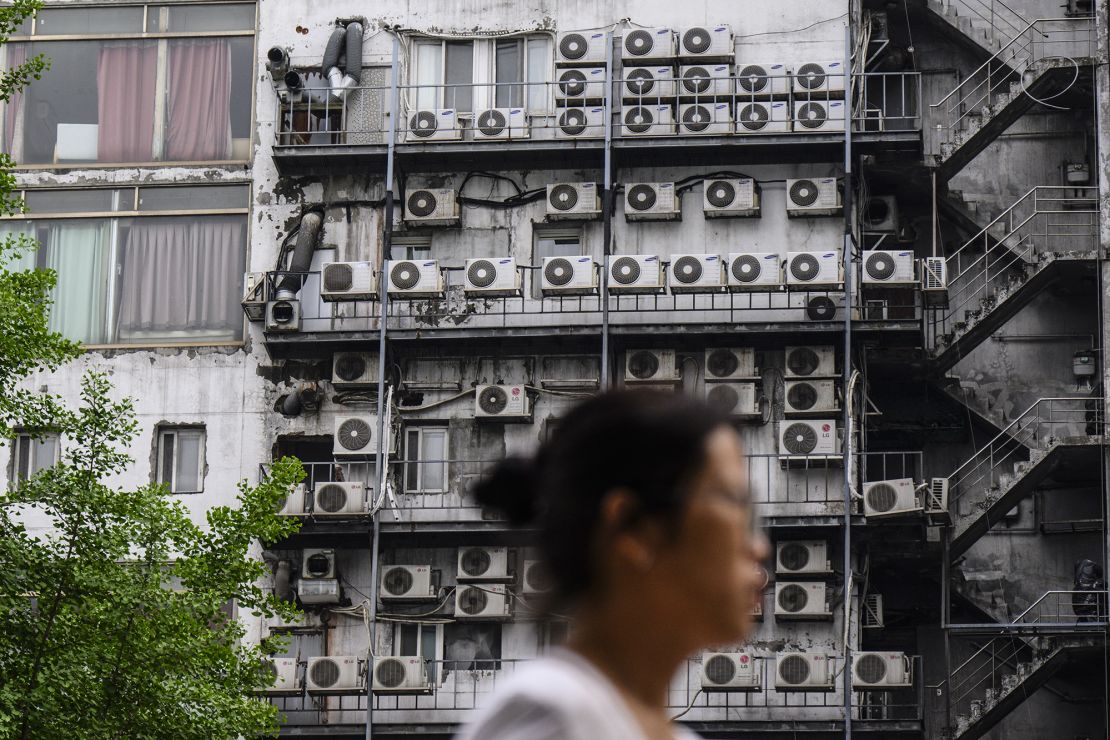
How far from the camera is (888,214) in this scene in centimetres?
3334

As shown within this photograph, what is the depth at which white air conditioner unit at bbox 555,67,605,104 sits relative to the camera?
33031mm

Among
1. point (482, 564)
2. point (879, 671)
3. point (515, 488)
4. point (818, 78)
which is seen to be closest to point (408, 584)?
point (482, 564)

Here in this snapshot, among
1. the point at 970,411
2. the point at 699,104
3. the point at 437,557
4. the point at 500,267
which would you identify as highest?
the point at 699,104

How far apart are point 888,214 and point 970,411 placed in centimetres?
363

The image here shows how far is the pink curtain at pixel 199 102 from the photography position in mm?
34281

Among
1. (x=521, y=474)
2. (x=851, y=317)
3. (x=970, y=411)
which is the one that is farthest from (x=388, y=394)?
(x=521, y=474)

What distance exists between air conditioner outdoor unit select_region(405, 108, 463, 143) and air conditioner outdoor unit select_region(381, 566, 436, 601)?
23.7 ft

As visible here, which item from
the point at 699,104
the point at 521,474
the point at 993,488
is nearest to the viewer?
the point at 521,474

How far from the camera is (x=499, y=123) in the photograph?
3272cm

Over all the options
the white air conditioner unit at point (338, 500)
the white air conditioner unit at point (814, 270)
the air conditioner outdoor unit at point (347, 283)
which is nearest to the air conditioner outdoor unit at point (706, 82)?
the white air conditioner unit at point (814, 270)

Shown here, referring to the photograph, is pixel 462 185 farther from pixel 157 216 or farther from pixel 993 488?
pixel 993 488

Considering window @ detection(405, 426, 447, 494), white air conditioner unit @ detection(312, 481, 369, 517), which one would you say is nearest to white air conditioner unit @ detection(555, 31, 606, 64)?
window @ detection(405, 426, 447, 494)

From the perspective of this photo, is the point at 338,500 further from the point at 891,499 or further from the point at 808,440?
the point at 891,499

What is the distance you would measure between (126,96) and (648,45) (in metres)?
9.31
